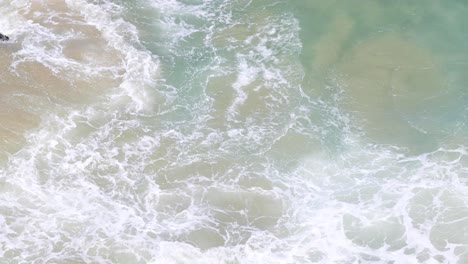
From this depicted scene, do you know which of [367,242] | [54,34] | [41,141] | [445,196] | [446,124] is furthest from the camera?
[54,34]

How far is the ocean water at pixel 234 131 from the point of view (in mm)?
16906

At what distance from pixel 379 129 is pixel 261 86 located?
14.5ft

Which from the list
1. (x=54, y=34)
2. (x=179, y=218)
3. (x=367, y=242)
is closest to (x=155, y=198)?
(x=179, y=218)

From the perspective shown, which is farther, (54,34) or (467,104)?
(54,34)

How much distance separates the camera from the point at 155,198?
17859 millimetres

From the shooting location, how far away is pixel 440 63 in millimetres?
22859

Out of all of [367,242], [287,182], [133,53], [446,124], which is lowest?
[367,242]

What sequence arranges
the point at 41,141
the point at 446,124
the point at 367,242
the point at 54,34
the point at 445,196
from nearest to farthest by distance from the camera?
1. the point at 367,242
2. the point at 445,196
3. the point at 41,141
4. the point at 446,124
5. the point at 54,34

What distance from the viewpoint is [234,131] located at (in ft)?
65.8

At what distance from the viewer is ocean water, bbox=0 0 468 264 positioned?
55.5 ft

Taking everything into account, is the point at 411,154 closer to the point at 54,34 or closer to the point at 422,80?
the point at 422,80

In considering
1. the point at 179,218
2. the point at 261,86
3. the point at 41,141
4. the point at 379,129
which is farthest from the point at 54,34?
the point at 379,129

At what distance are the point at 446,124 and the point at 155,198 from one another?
399 inches

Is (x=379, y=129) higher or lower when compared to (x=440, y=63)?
lower
